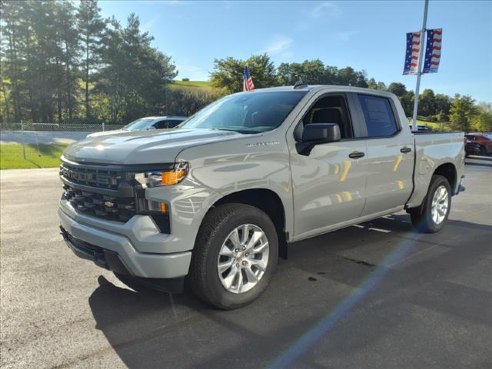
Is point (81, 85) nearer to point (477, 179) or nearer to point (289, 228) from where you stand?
point (477, 179)

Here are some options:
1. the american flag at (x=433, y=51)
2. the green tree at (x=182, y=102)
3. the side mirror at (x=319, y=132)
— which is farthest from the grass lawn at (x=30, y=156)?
the green tree at (x=182, y=102)

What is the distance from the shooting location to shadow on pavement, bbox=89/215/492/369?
3.07 m

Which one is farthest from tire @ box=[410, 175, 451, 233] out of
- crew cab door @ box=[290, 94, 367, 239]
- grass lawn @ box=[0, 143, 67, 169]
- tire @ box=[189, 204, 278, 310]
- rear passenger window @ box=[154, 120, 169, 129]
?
grass lawn @ box=[0, 143, 67, 169]

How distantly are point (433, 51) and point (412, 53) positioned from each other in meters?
0.97

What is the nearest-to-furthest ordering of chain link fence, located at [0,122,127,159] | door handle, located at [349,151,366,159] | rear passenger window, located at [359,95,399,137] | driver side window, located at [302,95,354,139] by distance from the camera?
1. door handle, located at [349,151,366,159]
2. driver side window, located at [302,95,354,139]
3. rear passenger window, located at [359,95,399,137]
4. chain link fence, located at [0,122,127,159]

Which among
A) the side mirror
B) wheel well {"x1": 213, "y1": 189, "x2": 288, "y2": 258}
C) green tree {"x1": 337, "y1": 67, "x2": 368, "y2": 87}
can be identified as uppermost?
green tree {"x1": 337, "y1": 67, "x2": 368, "y2": 87}

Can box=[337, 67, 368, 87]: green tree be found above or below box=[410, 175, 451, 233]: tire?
above

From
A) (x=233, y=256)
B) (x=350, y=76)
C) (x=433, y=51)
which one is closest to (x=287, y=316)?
(x=233, y=256)

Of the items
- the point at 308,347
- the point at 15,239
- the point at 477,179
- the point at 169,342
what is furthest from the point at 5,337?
the point at 477,179

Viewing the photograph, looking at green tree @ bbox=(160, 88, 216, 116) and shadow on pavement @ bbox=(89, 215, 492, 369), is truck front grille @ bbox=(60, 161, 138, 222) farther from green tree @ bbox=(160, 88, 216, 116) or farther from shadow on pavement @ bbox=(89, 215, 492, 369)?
green tree @ bbox=(160, 88, 216, 116)

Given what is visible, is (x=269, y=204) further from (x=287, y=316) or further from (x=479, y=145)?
(x=479, y=145)

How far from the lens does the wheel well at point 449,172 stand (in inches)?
262

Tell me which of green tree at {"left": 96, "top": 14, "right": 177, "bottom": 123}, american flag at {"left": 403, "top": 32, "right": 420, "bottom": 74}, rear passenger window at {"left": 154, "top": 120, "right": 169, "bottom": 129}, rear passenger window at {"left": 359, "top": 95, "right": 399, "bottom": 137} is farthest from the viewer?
green tree at {"left": 96, "top": 14, "right": 177, "bottom": 123}

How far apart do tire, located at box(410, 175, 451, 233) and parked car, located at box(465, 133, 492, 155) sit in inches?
808
